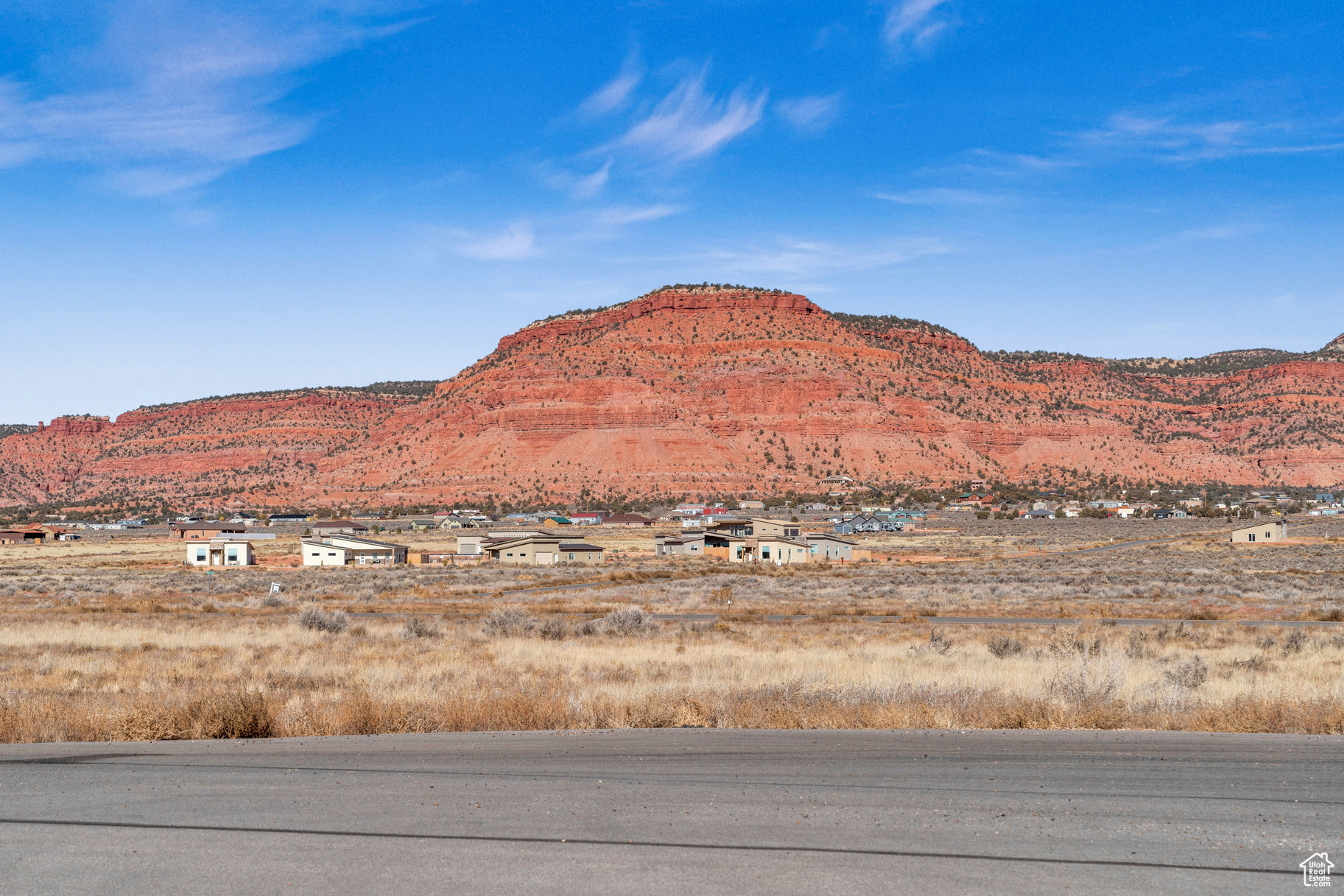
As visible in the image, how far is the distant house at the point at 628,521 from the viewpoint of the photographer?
10369cm

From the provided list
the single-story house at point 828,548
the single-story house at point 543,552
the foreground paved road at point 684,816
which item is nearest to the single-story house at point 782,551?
the single-story house at point 828,548

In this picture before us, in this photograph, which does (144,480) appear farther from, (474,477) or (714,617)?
(714,617)

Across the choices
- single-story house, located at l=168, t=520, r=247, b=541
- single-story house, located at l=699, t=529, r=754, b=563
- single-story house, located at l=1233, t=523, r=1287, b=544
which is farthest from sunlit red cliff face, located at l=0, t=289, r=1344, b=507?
single-story house, located at l=1233, t=523, r=1287, b=544

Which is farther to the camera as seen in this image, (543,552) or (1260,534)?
(1260,534)

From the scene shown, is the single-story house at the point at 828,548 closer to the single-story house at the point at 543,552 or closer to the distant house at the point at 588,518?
the single-story house at the point at 543,552

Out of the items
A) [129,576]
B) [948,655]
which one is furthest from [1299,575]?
[129,576]

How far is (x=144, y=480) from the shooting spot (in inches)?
6781

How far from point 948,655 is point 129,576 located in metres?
48.0

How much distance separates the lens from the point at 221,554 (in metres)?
65.2

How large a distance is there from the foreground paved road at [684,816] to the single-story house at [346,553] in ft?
185

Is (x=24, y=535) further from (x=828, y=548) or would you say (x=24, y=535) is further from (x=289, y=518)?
(x=828, y=548)

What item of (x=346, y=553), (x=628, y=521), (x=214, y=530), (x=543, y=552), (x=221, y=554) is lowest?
(x=543, y=552)

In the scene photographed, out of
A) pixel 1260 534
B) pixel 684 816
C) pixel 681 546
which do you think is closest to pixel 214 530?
pixel 681 546

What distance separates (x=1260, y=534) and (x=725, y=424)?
79.8 meters
